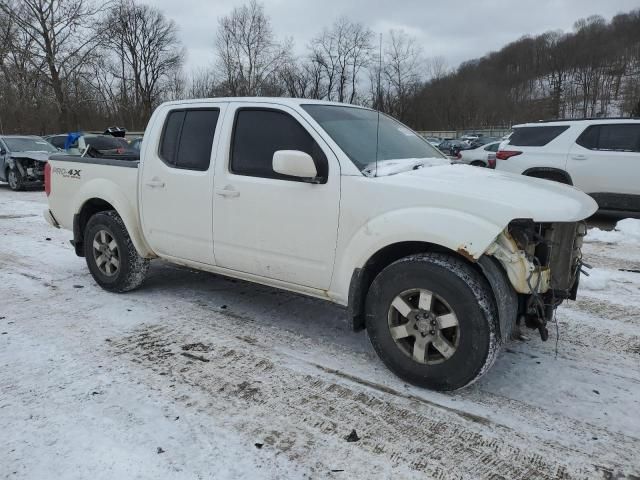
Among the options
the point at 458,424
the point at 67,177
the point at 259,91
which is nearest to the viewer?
the point at 458,424

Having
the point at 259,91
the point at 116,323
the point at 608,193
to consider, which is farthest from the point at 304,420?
the point at 259,91

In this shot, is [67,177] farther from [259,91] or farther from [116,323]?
[259,91]

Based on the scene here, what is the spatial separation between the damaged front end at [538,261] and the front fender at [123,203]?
10.7ft

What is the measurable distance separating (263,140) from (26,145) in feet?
48.0

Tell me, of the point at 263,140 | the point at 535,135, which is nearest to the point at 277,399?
the point at 263,140

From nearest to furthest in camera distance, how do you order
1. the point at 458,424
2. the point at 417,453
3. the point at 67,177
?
1. the point at 417,453
2. the point at 458,424
3. the point at 67,177

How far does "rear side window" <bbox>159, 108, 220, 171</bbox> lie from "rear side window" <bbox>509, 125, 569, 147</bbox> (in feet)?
23.7

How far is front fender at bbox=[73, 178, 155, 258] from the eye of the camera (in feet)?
15.7

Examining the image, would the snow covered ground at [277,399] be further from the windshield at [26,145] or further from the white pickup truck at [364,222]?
the windshield at [26,145]

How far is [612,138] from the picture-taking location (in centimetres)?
889

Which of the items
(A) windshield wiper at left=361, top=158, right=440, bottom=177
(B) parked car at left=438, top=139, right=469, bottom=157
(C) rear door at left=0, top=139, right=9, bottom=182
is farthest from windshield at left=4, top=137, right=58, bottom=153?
(B) parked car at left=438, top=139, right=469, bottom=157

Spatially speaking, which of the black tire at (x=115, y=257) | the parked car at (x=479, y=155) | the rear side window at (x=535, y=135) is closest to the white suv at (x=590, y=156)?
the rear side window at (x=535, y=135)

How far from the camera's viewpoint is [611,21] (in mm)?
128875

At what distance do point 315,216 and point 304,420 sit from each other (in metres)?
1.37
